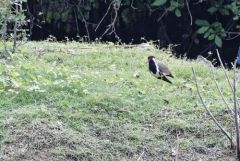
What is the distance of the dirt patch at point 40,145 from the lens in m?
4.05

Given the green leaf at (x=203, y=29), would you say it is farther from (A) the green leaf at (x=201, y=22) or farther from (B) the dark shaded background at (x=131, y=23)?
(B) the dark shaded background at (x=131, y=23)

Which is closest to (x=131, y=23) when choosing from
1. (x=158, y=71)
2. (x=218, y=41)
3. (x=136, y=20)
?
(x=136, y=20)

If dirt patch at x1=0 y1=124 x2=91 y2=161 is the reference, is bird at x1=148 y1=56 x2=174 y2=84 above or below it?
above

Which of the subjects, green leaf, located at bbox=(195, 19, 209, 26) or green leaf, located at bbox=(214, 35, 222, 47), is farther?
green leaf, located at bbox=(195, 19, 209, 26)

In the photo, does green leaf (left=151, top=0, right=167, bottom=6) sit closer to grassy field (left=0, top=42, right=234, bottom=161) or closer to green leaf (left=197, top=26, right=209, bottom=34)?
green leaf (left=197, top=26, right=209, bottom=34)

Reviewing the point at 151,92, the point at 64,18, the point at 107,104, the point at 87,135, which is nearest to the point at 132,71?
the point at 151,92

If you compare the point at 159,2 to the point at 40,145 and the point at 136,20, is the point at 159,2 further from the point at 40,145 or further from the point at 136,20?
the point at 40,145

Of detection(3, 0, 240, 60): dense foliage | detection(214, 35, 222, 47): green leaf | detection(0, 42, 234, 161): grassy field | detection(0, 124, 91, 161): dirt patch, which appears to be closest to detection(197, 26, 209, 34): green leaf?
detection(3, 0, 240, 60): dense foliage

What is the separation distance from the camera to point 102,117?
4.52 meters

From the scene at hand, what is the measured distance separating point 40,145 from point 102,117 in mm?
581

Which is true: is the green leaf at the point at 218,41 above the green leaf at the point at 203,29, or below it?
below

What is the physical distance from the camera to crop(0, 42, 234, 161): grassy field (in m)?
4.18

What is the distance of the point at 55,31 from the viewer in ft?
31.8

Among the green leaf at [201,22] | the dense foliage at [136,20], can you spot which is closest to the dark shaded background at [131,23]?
the dense foliage at [136,20]
